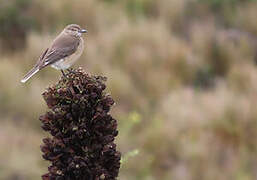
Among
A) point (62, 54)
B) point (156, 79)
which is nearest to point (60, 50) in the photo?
point (62, 54)

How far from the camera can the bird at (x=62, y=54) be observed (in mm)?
6645

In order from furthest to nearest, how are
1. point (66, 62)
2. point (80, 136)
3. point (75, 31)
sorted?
1. point (75, 31)
2. point (66, 62)
3. point (80, 136)

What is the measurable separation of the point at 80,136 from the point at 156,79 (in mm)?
9990

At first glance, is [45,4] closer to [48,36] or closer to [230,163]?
[48,36]

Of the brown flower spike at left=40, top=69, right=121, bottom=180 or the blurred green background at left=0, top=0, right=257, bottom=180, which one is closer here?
the brown flower spike at left=40, top=69, right=121, bottom=180

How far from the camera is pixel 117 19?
16.3m

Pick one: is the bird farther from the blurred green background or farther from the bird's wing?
the blurred green background

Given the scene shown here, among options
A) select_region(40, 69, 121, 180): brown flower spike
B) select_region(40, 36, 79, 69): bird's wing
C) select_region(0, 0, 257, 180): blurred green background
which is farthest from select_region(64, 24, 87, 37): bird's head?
select_region(0, 0, 257, 180): blurred green background

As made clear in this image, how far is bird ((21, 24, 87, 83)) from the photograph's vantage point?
21.8 feet

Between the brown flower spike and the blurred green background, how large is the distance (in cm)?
575

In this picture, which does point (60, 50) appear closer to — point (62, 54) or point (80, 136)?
point (62, 54)

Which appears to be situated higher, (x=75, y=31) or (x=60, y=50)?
(x=75, y=31)

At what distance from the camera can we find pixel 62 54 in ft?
22.2

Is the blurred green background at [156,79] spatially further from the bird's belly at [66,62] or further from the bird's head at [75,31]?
the bird's belly at [66,62]
